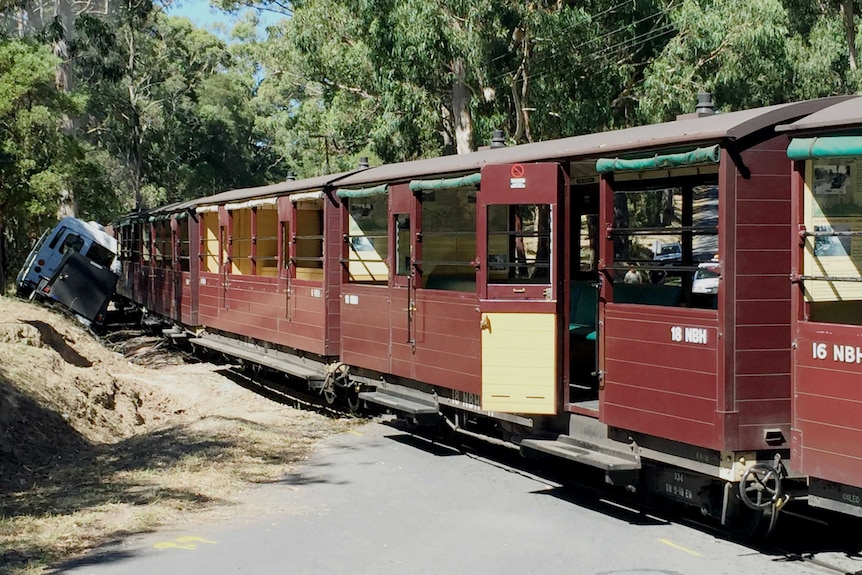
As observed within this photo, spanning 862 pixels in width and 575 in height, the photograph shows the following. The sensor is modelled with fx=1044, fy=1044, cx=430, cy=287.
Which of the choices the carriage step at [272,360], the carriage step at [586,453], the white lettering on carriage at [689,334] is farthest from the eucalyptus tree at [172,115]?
the white lettering on carriage at [689,334]

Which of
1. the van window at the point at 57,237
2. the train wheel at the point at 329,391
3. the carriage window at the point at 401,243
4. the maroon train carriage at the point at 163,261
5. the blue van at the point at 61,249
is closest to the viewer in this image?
the carriage window at the point at 401,243

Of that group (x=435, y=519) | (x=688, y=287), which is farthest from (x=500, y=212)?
(x=435, y=519)

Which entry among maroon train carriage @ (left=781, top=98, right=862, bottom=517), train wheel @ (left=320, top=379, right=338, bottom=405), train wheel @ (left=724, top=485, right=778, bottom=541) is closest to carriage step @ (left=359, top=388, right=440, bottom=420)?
train wheel @ (left=320, top=379, right=338, bottom=405)

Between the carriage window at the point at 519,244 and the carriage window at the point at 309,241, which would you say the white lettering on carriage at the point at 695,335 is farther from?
the carriage window at the point at 309,241

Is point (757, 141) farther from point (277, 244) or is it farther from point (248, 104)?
point (248, 104)

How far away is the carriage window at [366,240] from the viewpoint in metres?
12.9

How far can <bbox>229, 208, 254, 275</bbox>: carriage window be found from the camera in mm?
17547

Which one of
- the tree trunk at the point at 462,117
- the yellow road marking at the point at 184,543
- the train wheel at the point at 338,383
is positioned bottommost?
the yellow road marking at the point at 184,543

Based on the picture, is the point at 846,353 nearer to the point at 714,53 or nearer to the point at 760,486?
the point at 760,486

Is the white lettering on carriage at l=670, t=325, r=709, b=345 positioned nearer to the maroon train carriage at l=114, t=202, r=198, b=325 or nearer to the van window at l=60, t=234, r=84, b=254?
the maroon train carriage at l=114, t=202, r=198, b=325

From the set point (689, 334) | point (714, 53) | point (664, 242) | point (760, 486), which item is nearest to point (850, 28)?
point (714, 53)

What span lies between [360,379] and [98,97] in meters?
39.2

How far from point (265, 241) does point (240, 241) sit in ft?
4.84

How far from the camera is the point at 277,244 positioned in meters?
15.5
